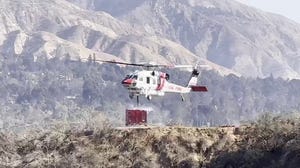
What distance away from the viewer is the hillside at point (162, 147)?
36.4 metres

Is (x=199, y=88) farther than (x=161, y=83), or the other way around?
(x=199, y=88)

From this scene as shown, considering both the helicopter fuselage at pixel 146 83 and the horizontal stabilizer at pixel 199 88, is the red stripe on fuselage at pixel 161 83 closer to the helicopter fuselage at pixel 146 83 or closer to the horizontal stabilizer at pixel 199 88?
the helicopter fuselage at pixel 146 83

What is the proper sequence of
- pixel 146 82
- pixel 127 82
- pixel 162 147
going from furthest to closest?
pixel 146 82, pixel 127 82, pixel 162 147

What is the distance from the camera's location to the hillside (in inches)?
1432

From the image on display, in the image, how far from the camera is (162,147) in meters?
38.8

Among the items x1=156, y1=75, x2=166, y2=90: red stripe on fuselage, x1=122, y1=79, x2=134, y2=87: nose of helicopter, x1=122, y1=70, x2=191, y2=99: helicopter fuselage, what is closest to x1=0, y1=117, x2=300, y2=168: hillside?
x1=122, y1=79, x2=134, y2=87: nose of helicopter

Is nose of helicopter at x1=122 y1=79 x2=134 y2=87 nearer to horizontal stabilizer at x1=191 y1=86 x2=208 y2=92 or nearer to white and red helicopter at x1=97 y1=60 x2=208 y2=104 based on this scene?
white and red helicopter at x1=97 y1=60 x2=208 y2=104

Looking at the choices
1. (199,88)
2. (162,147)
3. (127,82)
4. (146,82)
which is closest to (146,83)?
(146,82)

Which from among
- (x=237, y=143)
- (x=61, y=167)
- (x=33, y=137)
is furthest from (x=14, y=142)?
(x=237, y=143)

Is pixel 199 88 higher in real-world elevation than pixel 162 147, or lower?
higher

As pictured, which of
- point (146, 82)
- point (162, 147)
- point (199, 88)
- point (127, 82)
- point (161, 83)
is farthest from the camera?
point (199, 88)

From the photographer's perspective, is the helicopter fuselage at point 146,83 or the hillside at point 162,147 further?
the helicopter fuselage at point 146,83

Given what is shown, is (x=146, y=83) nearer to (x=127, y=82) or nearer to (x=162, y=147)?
(x=127, y=82)

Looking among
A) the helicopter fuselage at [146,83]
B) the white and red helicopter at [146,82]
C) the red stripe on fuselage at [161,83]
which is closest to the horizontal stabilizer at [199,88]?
the white and red helicopter at [146,82]
